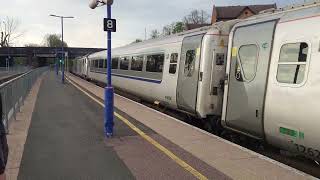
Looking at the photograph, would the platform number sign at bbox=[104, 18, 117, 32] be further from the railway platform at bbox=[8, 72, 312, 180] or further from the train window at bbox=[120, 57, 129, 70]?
the train window at bbox=[120, 57, 129, 70]

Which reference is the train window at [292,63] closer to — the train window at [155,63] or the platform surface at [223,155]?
the platform surface at [223,155]

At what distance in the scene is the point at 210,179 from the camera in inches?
252

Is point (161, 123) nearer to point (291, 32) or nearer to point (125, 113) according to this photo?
point (125, 113)

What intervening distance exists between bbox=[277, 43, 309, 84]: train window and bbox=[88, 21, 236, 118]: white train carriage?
134 inches

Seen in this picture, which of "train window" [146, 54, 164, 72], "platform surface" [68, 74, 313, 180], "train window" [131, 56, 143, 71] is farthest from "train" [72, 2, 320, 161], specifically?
"train window" [131, 56, 143, 71]

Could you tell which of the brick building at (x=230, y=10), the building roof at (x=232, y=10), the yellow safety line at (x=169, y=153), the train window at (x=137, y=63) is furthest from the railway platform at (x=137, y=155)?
the building roof at (x=232, y=10)

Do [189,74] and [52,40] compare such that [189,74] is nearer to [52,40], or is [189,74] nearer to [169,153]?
[169,153]

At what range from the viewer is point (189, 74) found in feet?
39.9

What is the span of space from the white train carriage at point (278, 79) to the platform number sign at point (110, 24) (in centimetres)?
262

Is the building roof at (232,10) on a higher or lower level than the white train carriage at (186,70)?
higher

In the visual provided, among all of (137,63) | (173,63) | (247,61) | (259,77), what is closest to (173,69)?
(173,63)

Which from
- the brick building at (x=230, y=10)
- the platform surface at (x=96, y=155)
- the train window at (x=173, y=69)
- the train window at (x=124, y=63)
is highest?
the brick building at (x=230, y=10)

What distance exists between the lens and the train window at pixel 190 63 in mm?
11930

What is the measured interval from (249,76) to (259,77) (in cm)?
41
